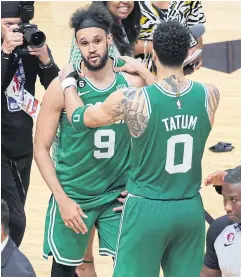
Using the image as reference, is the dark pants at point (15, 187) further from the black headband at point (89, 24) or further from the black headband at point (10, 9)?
the black headband at point (89, 24)

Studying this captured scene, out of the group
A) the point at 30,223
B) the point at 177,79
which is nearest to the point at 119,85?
the point at 177,79

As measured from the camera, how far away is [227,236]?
162 inches

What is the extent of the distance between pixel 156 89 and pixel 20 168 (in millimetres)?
1434

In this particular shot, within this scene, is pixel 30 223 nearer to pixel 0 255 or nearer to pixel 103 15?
pixel 103 15

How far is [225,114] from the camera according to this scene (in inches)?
314

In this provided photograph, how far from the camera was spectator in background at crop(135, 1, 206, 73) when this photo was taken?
606 cm

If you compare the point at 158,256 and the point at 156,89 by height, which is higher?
the point at 156,89

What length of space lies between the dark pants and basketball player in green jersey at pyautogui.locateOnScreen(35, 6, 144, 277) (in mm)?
392

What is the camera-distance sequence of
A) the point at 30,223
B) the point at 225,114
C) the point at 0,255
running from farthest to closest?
1. the point at 225,114
2. the point at 30,223
3. the point at 0,255

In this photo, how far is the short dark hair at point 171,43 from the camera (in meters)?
3.91

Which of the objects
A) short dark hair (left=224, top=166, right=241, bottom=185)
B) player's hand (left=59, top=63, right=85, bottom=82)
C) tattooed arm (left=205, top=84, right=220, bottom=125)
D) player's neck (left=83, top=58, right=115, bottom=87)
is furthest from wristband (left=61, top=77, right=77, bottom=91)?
short dark hair (left=224, top=166, right=241, bottom=185)

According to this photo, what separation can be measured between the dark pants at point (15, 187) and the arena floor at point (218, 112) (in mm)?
464

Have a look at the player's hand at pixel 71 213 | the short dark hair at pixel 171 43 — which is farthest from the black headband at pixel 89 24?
the player's hand at pixel 71 213

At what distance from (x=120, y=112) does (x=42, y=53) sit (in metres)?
1.06
